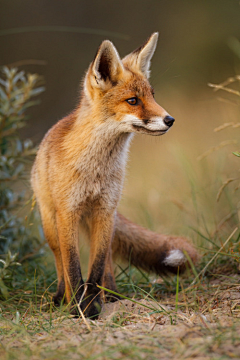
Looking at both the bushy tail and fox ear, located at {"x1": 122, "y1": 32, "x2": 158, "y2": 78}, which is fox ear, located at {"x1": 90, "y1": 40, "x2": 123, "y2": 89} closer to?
fox ear, located at {"x1": 122, "y1": 32, "x2": 158, "y2": 78}

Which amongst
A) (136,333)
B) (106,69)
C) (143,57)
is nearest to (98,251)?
(136,333)

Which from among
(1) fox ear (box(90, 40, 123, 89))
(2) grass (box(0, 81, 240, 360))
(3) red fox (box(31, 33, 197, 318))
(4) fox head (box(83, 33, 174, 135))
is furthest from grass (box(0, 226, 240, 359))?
(1) fox ear (box(90, 40, 123, 89))

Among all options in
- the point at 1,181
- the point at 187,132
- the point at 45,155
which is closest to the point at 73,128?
the point at 45,155

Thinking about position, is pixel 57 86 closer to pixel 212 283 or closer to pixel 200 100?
pixel 200 100

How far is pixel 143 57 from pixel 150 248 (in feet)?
5.41

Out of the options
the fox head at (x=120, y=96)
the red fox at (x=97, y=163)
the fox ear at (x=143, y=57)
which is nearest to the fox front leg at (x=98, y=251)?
the red fox at (x=97, y=163)

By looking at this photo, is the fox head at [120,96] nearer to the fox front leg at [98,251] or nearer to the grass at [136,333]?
the fox front leg at [98,251]

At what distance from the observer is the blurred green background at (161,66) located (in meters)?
6.25

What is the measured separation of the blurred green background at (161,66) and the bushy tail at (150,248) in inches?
48.9

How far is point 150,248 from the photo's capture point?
3738mm

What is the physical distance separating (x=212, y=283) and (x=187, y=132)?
16.5ft

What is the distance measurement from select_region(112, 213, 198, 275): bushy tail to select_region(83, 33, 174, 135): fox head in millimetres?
1104

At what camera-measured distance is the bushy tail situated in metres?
3.51

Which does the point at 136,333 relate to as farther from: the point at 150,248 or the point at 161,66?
the point at 161,66
